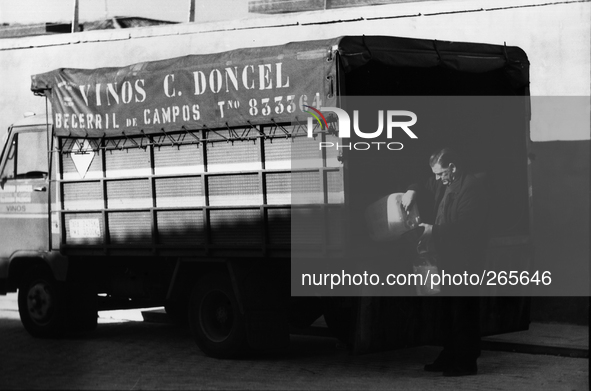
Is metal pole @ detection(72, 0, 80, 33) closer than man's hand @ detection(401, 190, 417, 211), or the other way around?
man's hand @ detection(401, 190, 417, 211)

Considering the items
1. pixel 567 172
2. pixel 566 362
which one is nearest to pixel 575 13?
pixel 567 172

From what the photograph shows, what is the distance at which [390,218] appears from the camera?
8992 mm

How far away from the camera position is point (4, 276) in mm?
11875

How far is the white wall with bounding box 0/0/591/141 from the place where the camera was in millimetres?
11922

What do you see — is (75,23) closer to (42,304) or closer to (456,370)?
(42,304)

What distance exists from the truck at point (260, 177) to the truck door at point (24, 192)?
0.03 m

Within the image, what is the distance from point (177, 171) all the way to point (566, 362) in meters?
4.24

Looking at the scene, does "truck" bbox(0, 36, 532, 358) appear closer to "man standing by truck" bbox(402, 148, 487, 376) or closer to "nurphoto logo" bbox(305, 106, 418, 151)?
"nurphoto logo" bbox(305, 106, 418, 151)

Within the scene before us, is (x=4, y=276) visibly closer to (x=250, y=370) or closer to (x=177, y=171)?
(x=177, y=171)

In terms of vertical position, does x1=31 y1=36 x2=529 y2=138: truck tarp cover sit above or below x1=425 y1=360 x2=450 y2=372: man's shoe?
above

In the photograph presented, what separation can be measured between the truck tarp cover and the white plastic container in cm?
106

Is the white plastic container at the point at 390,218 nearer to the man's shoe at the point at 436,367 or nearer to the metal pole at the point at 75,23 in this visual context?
the man's shoe at the point at 436,367

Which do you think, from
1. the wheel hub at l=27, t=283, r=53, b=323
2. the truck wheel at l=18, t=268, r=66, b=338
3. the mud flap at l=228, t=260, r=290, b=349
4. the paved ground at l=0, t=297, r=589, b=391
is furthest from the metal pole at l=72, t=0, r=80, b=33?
the mud flap at l=228, t=260, r=290, b=349

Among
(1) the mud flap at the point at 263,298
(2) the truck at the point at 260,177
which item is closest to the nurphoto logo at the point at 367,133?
(2) the truck at the point at 260,177
